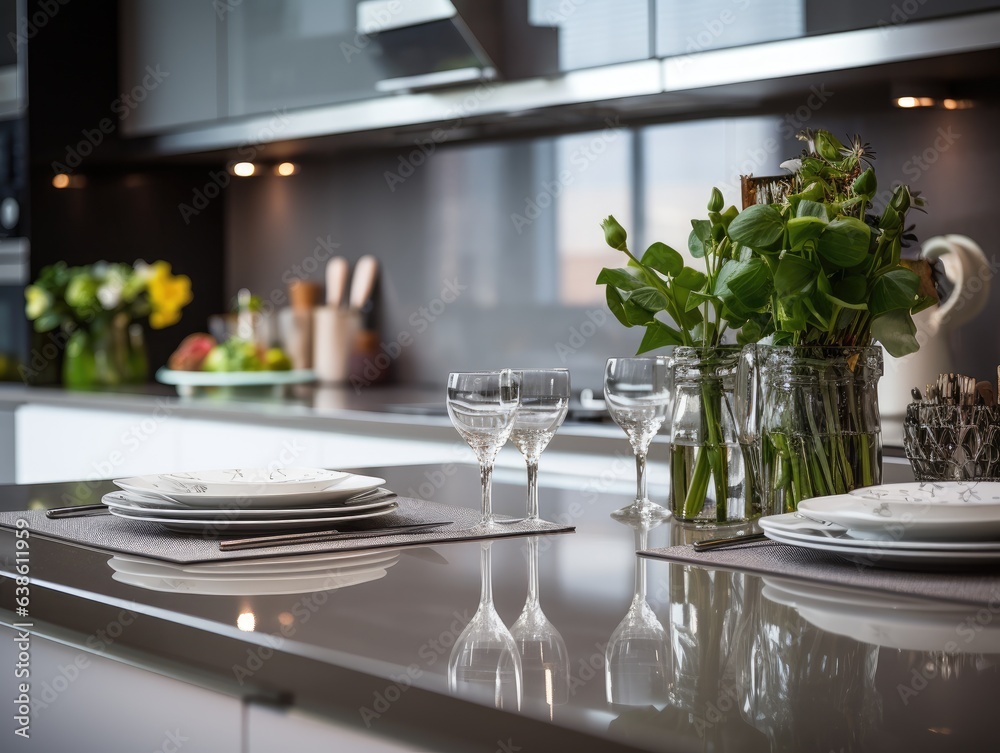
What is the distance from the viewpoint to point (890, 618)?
2.17 feet

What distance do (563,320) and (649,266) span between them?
1.78 metres

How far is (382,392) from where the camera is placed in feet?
9.85

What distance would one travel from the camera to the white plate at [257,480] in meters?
0.94

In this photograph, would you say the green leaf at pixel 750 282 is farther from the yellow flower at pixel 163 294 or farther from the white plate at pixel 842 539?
the yellow flower at pixel 163 294

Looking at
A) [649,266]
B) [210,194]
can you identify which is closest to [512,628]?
[649,266]

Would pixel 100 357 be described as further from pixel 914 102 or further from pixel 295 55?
pixel 914 102

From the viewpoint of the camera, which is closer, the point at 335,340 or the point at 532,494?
the point at 532,494

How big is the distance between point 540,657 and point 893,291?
1.49 feet

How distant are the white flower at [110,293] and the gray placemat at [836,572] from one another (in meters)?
2.68

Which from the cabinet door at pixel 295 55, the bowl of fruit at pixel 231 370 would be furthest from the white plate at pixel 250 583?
the bowl of fruit at pixel 231 370

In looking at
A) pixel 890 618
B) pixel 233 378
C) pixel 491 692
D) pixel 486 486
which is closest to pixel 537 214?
pixel 233 378

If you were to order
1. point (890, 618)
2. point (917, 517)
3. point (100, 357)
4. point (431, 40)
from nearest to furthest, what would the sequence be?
point (890, 618) → point (917, 517) → point (431, 40) → point (100, 357)

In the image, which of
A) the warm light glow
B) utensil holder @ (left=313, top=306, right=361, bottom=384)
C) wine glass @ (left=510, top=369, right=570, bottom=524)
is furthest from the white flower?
wine glass @ (left=510, top=369, right=570, bottom=524)

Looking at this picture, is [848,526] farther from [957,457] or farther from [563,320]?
[563,320]
